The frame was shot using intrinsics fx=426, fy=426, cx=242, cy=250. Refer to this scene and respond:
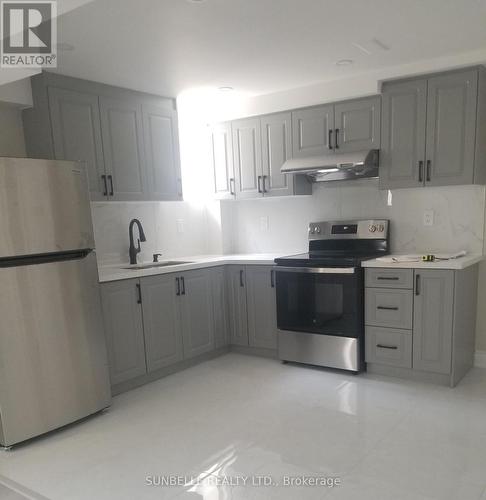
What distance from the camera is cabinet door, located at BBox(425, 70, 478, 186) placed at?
2.88m

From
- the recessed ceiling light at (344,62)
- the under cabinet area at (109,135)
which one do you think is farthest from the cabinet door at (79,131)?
the recessed ceiling light at (344,62)

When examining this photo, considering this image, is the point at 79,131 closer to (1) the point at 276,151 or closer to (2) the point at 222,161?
(2) the point at 222,161

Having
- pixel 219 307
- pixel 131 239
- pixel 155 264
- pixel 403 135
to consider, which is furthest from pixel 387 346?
pixel 131 239

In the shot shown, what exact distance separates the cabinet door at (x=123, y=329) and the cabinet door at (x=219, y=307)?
2.50 feet

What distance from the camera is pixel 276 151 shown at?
369 cm

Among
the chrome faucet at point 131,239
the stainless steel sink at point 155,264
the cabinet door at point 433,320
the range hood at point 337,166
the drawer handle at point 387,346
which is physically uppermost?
the range hood at point 337,166

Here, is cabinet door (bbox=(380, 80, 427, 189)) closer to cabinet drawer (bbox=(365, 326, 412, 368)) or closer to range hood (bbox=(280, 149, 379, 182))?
range hood (bbox=(280, 149, 379, 182))

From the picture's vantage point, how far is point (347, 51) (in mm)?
2723

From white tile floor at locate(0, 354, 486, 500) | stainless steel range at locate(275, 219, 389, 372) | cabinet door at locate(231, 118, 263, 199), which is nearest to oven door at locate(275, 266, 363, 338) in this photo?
stainless steel range at locate(275, 219, 389, 372)

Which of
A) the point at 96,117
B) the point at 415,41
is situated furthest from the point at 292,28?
the point at 96,117

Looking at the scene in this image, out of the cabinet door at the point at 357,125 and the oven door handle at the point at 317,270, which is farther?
the cabinet door at the point at 357,125

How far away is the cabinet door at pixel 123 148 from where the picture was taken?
10.5 ft

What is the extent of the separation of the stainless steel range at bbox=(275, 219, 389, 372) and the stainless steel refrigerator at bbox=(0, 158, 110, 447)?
1.48m

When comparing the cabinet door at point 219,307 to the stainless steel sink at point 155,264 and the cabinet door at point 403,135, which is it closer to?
the stainless steel sink at point 155,264
